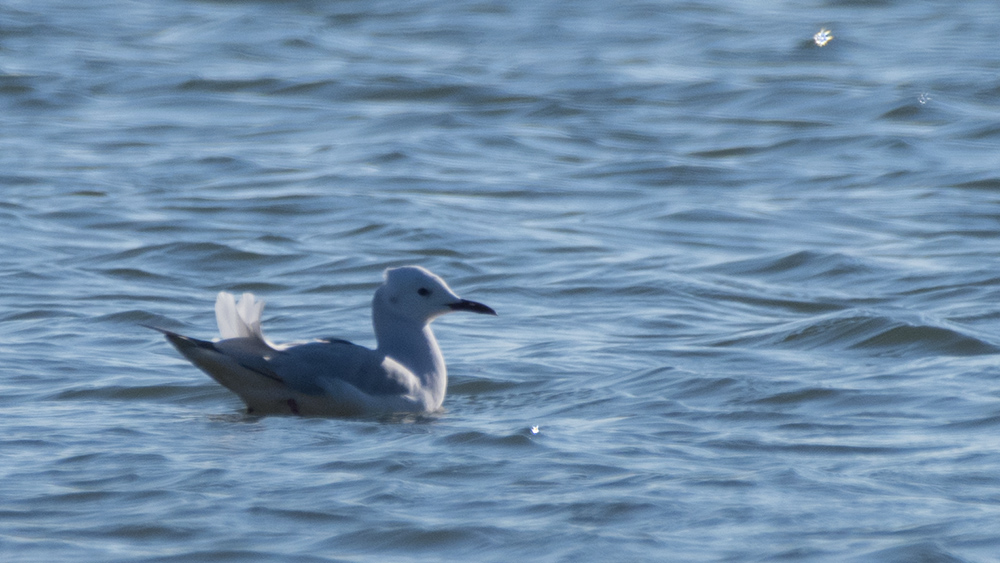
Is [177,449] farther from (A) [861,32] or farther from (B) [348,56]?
(A) [861,32]

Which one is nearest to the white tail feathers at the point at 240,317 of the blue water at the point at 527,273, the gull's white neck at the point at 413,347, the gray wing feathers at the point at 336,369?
the gray wing feathers at the point at 336,369

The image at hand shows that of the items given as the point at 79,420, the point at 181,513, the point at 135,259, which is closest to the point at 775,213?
the point at 135,259

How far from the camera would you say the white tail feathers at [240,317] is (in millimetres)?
7145

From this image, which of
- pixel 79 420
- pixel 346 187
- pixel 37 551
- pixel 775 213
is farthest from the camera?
pixel 346 187

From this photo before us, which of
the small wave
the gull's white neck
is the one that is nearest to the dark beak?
the gull's white neck

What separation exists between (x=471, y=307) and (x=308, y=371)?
36.0 inches

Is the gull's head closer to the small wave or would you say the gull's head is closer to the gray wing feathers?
the gray wing feathers

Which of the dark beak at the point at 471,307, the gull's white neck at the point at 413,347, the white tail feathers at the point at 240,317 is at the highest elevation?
the white tail feathers at the point at 240,317

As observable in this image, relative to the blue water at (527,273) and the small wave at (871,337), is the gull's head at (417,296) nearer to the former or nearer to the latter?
the blue water at (527,273)

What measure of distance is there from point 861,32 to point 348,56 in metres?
6.56

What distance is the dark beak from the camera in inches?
296

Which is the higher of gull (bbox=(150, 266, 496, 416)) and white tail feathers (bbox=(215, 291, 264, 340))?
white tail feathers (bbox=(215, 291, 264, 340))

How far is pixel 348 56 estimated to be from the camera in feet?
62.2

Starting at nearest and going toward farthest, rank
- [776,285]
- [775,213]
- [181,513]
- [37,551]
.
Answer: [37,551]
[181,513]
[776,285]
[775,213]
